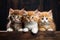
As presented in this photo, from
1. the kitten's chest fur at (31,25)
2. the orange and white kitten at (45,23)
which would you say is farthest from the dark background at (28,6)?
the kitten's chest fur at (31,25)

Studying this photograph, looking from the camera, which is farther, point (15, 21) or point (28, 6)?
point (28, 6)

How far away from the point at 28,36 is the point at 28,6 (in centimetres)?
87

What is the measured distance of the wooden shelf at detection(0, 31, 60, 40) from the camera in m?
2.02

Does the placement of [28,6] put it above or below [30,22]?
above

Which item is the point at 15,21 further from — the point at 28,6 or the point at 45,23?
the point at 28,6

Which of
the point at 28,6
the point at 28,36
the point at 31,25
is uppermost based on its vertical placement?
the point at 28,6

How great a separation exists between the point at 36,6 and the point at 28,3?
0.12 m

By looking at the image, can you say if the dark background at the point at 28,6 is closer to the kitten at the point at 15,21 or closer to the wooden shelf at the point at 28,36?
the kitten at the point at 15,21

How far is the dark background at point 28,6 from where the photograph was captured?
9.17ft

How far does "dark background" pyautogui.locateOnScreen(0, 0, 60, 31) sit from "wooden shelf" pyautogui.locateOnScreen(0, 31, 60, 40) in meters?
0.80

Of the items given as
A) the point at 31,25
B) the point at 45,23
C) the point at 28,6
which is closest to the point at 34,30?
the point at 31,25

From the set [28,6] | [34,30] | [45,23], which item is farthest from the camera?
[28,6]

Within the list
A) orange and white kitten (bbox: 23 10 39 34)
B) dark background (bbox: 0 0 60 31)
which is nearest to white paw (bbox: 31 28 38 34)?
orange and white kitten (bbox: 23 10 39 34)

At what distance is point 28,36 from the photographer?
2.04 m
